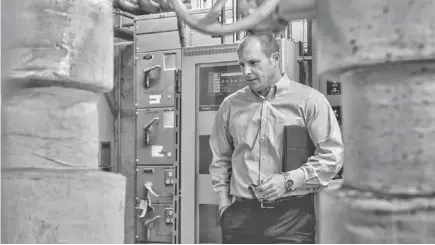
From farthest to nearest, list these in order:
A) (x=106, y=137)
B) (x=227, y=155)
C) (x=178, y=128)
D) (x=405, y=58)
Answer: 1. (x=106, y=137)
2. (x=178, y=128)
3. (x=227, y=155)
4. (x=405, y=58)

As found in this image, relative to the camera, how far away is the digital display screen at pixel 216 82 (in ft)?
14.3

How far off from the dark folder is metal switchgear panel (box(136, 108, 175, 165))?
1.98 m

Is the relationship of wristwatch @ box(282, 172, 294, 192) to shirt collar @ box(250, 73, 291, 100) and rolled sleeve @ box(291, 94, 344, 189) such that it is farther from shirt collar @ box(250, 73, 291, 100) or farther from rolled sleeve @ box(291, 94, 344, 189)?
shirt collar @ box(250, 73, 291, 100)

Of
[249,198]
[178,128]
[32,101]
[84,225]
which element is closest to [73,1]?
[32,101]

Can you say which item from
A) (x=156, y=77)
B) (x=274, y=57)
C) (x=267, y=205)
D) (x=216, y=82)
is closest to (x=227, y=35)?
(x=267, y=205)

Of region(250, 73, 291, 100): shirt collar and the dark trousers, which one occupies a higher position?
region(250, 73, 291, 100): shirt collar

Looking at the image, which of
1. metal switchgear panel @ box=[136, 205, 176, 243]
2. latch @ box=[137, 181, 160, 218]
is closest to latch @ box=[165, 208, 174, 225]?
metal switchgear panel @ box=[136, 205, 176, 243]

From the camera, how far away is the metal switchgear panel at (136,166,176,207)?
464 cm

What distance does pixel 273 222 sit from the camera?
8.94ft

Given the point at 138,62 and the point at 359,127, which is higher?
the point at 138,62

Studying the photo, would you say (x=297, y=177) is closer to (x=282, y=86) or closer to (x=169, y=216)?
(x=282, y=86)

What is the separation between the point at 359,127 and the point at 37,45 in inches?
30.2

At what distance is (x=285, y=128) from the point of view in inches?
110

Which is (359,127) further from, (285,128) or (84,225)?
(285,128)
